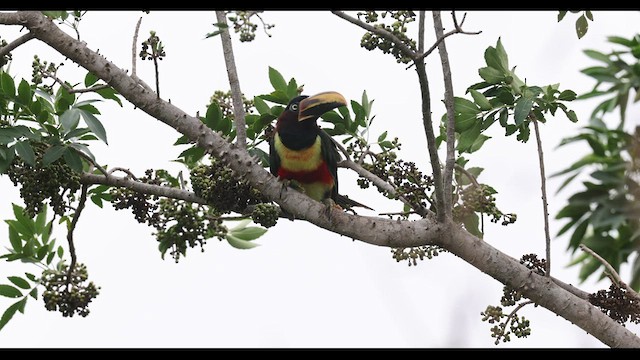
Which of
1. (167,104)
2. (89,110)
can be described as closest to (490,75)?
(167,104)

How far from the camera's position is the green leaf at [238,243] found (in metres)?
4.91

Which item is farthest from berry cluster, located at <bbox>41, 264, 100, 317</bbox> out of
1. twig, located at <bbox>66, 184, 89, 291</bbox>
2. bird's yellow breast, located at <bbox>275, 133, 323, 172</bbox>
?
bird's yellow breast, located at <bbox>275, 133, 323, 172</bbox>

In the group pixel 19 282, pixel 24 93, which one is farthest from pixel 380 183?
pixel 19 282

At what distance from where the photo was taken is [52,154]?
4.20m

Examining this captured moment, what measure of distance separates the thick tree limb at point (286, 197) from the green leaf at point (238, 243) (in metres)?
0.78

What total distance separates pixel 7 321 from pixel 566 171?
3604 mm

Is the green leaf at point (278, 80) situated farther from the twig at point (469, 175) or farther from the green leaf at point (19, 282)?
the green leaf at point (19, 282)

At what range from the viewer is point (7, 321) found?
187 inches

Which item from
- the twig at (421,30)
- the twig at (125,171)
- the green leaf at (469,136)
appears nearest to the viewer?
the twig at (421,30)

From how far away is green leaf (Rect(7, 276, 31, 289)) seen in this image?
471 cm

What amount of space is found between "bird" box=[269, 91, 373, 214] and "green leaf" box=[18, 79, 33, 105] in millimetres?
1383

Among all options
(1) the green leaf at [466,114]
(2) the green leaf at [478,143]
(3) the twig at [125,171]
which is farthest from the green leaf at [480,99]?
(3) the twig at [125,171]

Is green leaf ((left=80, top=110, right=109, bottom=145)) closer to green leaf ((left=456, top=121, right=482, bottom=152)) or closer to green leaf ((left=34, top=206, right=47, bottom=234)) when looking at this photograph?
green leaf ((left=34, top=206, right=47, bottom=234))

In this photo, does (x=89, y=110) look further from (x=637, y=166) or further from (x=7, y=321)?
(x=637, y=166)
